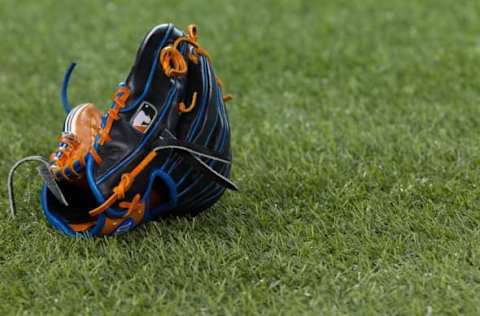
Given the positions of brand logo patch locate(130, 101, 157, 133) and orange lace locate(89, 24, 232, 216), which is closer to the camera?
orange lace locate(89, 24, 232, 216)

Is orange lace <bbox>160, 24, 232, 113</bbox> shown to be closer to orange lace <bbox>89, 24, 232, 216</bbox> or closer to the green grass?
orange lace <bbox>89, 24, 232, 216</bbox>

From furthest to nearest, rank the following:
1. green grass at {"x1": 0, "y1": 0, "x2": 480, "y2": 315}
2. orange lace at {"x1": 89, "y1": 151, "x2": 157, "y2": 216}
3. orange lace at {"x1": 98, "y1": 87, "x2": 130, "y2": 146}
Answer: orange lace at {"x1": 98, "y1": 87, "x2": 130, "y2": 146} < orange lace at {"x1": 89, "y1": 151, "x2": 157, "y2": 216} < green grass at {"x1": 0, "y1": 0, "x2": 480, "y2": 315}

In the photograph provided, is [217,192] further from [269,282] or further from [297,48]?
[297,48]

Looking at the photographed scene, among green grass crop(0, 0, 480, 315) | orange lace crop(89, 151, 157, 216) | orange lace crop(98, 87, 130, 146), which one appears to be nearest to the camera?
green grass crop(0, 0, 480, 315)

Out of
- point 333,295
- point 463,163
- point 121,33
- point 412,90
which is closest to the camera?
point 333,295

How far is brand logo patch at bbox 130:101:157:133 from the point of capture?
9.12ft

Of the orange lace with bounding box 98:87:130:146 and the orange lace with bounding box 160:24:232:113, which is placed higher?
the orange lace with bounding box 160:24:232:113

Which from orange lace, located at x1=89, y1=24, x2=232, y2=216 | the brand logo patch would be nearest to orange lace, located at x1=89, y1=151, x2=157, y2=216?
orange lace, located at x1=89, y1=24, x2=232, y2=216

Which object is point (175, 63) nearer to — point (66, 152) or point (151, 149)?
point (151, 149)

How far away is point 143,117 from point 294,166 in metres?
0.84

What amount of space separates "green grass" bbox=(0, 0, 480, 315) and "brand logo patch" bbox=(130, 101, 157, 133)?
0.37 m

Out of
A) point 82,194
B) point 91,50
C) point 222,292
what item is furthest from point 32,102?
point 222,292

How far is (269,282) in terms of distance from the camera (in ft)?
8.40

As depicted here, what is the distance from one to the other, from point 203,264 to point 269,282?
0.79 ft
